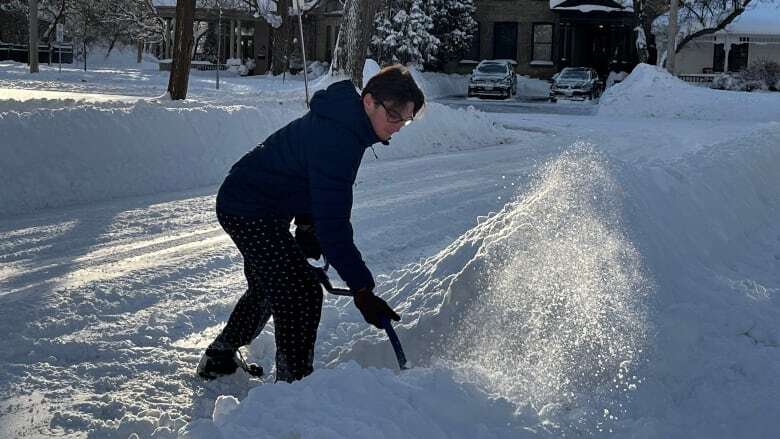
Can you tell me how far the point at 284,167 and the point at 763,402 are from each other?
2126 mm

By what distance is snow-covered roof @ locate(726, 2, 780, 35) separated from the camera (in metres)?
43.9

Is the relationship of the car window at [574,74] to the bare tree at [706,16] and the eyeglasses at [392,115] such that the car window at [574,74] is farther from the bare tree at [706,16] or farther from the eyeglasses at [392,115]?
the eyeglasses at [392,115]

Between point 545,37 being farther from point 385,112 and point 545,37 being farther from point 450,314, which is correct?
point 385,112

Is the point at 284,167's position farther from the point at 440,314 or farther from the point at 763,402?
the point at 763,402

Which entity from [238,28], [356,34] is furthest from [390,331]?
[238,28]

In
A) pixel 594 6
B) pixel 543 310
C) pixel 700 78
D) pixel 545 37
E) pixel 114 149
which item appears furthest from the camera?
pixel 545 37

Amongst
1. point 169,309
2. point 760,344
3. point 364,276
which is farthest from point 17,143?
point 760,344

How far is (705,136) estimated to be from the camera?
18750mm

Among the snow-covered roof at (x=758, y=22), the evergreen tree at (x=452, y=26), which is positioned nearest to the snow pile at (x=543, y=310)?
the evergreen tree at (x=452, y=26)

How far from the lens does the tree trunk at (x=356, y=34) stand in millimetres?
19781

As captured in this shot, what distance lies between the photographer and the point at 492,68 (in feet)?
123

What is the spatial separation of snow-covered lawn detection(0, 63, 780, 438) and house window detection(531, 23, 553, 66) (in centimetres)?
3866

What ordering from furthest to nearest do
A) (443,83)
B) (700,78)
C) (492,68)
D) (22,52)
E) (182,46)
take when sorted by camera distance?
(22,52) < (443,83) < (700,78) < (492,68) < (182,46)

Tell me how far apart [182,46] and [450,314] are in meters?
14.8
